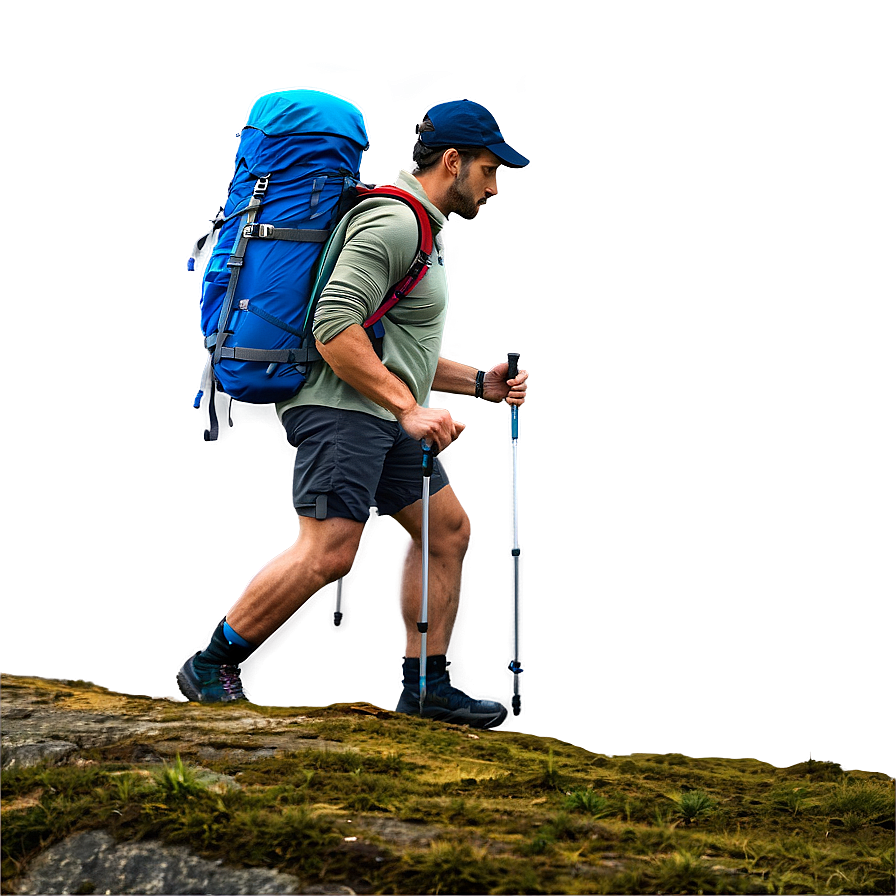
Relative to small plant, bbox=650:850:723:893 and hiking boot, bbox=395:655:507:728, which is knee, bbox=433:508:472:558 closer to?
hiking boot, bbox=395:655:507:728

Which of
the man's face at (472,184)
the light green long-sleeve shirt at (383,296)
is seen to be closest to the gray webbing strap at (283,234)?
the light green long-sleeve shirt at (383,296)

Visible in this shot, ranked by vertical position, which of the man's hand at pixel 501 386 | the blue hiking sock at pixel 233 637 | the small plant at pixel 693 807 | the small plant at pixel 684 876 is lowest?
the small plant at pixel 693 807

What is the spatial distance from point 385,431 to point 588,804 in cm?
218

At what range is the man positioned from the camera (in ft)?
15.6

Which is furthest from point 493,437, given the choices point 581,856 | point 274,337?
point 581,856

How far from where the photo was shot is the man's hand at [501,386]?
5844 mm

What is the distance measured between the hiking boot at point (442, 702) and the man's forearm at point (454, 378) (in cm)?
153

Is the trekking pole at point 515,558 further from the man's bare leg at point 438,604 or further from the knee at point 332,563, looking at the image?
the knee at point 332,563

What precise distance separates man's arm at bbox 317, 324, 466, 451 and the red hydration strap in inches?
9.3

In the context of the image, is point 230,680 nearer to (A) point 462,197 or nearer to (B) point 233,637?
(B) point 233,637

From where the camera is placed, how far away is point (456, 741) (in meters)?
4.60

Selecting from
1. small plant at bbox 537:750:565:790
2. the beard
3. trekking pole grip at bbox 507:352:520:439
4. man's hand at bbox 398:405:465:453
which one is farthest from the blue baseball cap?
small plant at bbox 537:750:565:790

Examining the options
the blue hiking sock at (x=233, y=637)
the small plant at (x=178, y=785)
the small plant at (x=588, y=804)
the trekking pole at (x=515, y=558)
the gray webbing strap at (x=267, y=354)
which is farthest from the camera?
the trekking pole at (x=515, y=558)

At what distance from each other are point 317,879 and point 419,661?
2585 mm
